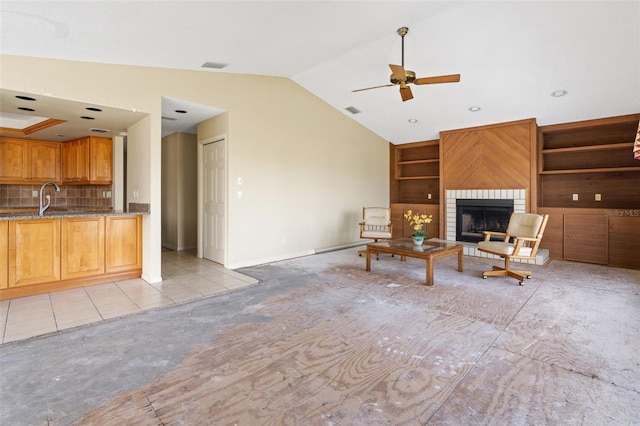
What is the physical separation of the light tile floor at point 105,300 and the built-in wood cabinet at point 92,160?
7.77ft

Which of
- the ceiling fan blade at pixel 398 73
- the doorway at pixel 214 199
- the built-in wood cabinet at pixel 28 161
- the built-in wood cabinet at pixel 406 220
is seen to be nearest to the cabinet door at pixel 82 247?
the doorway at pixel 214 199

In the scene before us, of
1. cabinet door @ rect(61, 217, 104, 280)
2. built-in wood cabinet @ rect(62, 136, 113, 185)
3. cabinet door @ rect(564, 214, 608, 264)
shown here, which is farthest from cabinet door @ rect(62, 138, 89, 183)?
cabinet door @ rect(564, 214, 608, 264)

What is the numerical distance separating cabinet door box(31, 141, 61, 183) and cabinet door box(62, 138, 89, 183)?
4.7 inches

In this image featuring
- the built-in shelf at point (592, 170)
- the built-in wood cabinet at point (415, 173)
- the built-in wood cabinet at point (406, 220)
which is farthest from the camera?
the built-in wood cabinet at point (415, 173)

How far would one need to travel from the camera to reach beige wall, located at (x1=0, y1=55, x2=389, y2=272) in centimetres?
345

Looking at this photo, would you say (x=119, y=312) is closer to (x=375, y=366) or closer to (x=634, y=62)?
(x=375, y=366)

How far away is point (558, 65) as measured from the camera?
4.16 meters

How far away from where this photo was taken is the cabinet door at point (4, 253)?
10.7 feet

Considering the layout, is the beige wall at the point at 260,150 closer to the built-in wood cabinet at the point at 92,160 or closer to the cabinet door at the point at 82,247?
the cabinet door at the point at 82,247

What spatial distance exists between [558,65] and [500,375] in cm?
424

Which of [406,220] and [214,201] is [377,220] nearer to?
[406,220]

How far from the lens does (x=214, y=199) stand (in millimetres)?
5160

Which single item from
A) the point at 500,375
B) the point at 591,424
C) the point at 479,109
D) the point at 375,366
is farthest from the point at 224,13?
the point at 479,109

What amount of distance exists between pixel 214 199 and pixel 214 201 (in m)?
0.03
